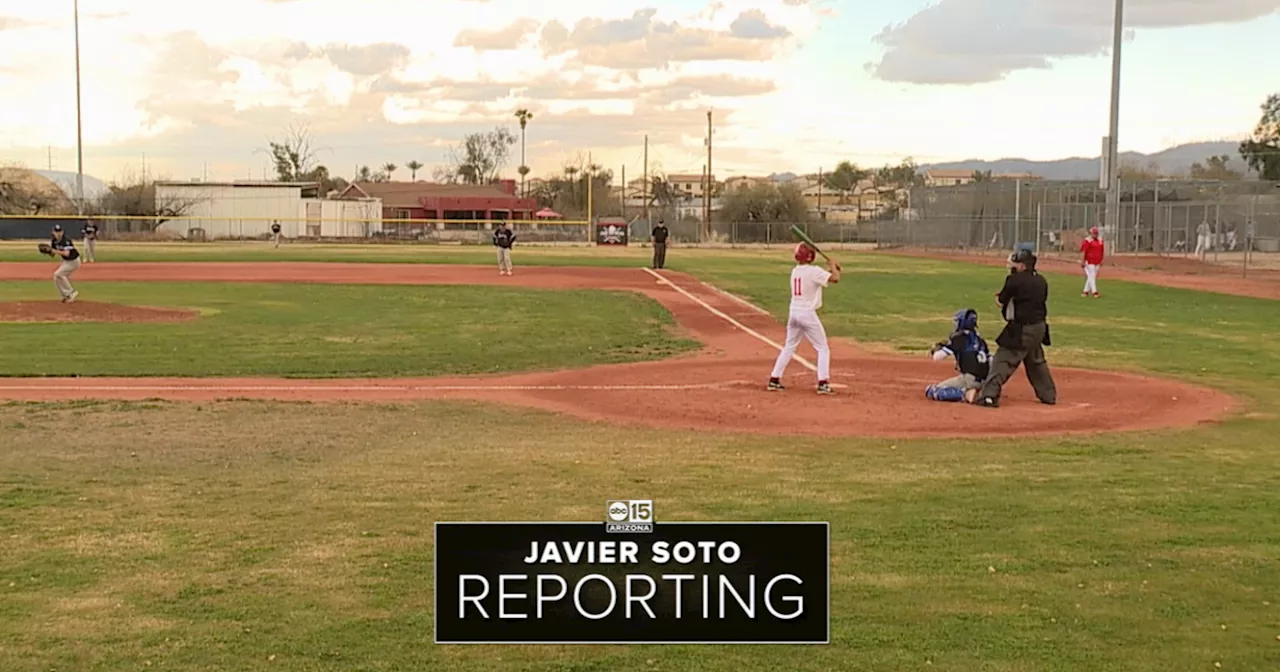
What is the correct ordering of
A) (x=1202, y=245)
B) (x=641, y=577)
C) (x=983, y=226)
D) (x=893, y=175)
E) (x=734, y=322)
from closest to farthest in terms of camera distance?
(x=641, y=577), (x=734, y=322), (x=1202, y=245), (x=983, y=226), (x=893, y=175)

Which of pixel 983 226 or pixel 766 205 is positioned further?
pixel 766 205

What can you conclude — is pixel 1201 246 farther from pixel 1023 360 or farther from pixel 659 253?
pixel 1023 360

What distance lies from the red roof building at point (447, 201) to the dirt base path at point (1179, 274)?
55.9 m

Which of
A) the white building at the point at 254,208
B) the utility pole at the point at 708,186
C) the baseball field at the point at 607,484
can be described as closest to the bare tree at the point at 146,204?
the white building at the point at 254,208

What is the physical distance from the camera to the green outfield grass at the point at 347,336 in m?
17.1

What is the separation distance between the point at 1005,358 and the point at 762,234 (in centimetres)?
7519

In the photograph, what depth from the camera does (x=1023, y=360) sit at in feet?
44.0

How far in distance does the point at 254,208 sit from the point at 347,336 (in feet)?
250

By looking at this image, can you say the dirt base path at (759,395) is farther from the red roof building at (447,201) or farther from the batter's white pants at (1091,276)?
the red roof building at (447,201)

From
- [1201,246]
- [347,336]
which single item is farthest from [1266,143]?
[347,336]

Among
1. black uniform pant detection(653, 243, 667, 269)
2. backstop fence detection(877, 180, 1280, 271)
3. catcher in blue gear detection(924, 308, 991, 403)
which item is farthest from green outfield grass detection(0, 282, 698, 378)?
backstop fence detection(877, 180, 1280, 271)

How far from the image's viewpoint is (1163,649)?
5.50 metres

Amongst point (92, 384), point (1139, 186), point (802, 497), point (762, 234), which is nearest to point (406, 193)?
point (762, 234)

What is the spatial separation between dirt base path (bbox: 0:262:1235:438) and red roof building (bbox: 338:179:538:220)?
87238mm
